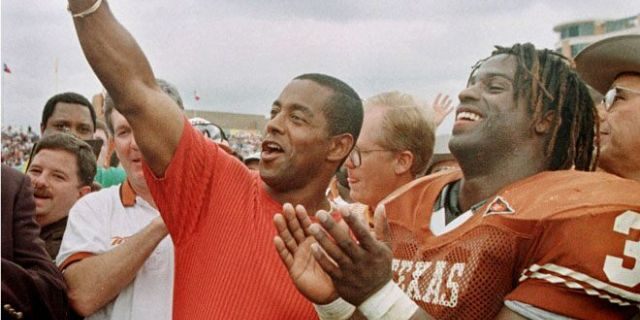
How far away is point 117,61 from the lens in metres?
1.84

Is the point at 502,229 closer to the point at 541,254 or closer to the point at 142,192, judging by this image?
the point at 541,254

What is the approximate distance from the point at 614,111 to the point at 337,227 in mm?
1434

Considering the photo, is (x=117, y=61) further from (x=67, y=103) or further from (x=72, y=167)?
(x=67, y=103)

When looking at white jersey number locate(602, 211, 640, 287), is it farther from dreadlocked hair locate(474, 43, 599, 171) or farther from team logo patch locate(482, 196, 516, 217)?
dreadlocked hair locate(474, 43, 599, 171)

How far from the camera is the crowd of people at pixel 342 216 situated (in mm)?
1667

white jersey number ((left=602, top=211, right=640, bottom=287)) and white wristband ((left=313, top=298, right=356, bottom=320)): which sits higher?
white jersey number ((left=602, top=211, right=640, bottom=287))

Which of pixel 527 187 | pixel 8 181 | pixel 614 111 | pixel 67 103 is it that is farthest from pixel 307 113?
pixel 67 103

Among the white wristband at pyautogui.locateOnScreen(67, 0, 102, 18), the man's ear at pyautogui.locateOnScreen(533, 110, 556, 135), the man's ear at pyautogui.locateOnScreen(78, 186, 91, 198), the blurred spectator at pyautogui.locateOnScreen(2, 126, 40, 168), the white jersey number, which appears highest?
the white wristband at pyautogui.locateOnScreen(67, 0, 102, 18)

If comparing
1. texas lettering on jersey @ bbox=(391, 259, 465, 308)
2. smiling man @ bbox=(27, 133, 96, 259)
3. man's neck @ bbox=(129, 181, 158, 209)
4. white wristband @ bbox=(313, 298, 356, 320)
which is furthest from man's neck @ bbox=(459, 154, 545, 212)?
smiling man @ bbox=(27, 133, 96, 259)

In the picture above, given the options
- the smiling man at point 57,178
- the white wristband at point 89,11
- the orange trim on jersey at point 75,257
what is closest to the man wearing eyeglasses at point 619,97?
the white wristband at point 89,11

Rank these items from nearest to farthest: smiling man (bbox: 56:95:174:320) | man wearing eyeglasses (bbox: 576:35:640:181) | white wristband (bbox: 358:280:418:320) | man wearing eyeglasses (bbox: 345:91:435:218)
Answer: white wristband (bbox: 358:280:418:320) < smiling man (bbox: 56:95:174:320) < man wearing eyeglasses (bbox: 576:35:640:181) < man wearing eyeglasses (bbox: 345:91:435:218)

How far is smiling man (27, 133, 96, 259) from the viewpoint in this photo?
2756mm

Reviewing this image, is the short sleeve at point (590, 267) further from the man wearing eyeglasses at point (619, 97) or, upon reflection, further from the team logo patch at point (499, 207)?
the man wearing eyeglasses at point (619, 97)

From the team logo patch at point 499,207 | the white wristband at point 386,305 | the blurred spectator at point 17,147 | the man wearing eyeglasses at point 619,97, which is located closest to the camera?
the white wristband at point 386,305
